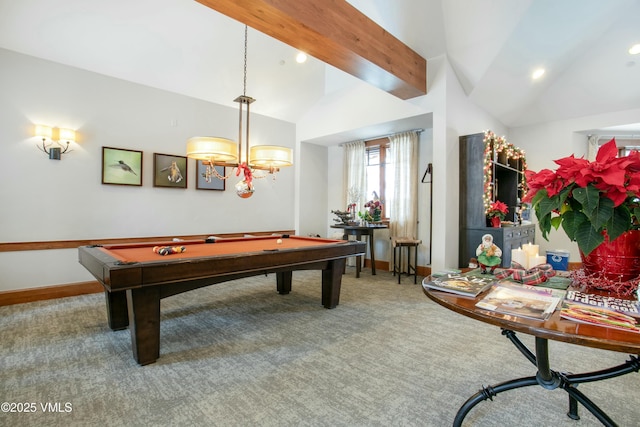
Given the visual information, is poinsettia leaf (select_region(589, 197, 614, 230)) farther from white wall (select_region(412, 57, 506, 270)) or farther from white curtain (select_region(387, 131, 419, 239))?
white curtain (select_region(387, 131, 419, 239))

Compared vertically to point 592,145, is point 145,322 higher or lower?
lower

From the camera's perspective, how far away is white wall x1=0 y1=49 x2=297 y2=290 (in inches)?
140

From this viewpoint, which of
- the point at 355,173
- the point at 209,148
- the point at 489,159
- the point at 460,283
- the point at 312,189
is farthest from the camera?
the point at 312,189

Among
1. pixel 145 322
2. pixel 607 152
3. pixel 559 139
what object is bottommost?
pixel 145 322

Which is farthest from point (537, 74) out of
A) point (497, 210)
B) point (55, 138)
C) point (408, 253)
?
point (55, 138)

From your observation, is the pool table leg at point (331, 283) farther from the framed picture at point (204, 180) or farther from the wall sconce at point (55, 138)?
the wall sconce at point (55, 138)

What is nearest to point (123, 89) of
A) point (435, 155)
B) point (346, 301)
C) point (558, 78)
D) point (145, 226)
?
point (145, 226)

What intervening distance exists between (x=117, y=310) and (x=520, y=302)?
3.10 metres

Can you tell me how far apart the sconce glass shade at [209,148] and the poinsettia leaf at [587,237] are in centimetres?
282

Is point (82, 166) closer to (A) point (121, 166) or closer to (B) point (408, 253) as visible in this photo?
(A) point (121, 166)

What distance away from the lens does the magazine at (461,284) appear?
114 centimetres

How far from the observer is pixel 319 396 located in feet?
5.88

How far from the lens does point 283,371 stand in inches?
81.7

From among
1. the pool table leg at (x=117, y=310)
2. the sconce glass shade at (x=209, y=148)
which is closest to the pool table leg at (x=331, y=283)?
the sconce glass shade at (x=209, y=148)
